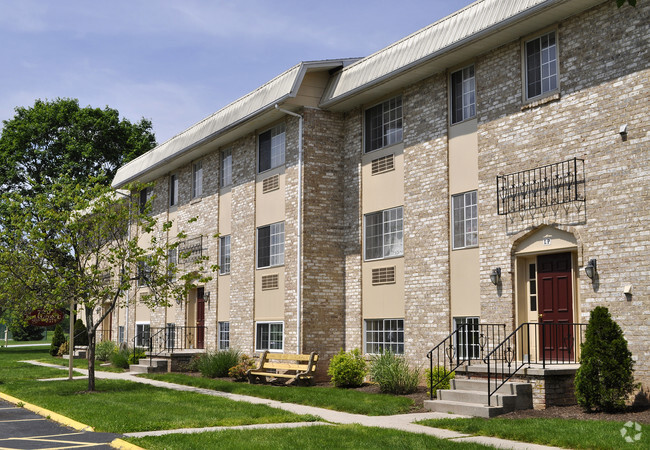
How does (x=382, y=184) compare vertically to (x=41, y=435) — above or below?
above

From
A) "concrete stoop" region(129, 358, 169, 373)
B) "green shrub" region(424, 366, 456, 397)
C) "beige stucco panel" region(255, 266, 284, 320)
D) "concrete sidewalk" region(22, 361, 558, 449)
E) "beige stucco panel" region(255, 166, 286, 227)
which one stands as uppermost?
"beige stucco panel" region(255, 166, 286, 227)

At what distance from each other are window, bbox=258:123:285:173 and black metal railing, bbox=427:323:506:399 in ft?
28.0

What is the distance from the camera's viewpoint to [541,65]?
15266 millimetres

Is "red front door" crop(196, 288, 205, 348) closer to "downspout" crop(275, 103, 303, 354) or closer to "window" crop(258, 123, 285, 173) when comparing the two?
"window" crop(258, 123, 285, 173)

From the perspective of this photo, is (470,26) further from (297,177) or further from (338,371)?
(338,371)

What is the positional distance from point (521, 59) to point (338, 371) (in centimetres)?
872

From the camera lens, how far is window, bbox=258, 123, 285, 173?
2259 cm

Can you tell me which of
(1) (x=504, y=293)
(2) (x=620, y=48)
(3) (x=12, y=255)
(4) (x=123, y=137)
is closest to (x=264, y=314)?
(3) (x=12, y=255)

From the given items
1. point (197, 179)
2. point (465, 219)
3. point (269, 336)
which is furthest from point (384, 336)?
point (197, 179)

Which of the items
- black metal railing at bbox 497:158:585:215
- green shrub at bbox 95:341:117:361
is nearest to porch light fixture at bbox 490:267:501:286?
black metal railing at bbox 497:158:585:215

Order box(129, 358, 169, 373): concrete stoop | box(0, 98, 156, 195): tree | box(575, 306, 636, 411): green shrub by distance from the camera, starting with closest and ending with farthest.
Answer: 1. box(575, 306, 636, 411): green shrub
2. box(129, 358, 169, 373): concrete stoop
3. box(0, 98, 156, 195): tree

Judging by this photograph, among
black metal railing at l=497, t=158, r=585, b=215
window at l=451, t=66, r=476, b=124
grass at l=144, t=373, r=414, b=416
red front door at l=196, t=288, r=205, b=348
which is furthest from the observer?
red front door at l=196, t=288, r=205, b=348

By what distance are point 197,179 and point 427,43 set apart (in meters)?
13.5

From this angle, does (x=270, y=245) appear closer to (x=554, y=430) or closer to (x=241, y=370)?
(x=241, y=370)
